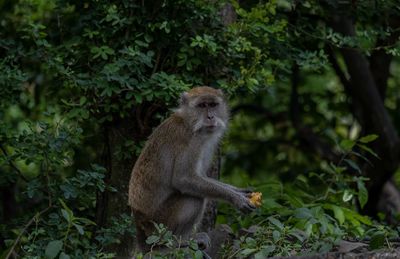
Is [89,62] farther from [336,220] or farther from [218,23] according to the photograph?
[336,220]

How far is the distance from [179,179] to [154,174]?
0.21m

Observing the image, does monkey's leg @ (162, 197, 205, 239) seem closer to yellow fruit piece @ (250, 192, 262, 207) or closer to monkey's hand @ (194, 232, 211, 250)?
monkey's hand @ (194, 232, 211, 250)

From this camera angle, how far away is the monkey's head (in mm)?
7665

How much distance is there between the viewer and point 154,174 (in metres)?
7.47

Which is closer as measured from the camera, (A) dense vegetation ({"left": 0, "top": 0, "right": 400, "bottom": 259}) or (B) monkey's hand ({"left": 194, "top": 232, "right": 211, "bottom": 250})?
(B) monkey's hand ({"left": 194, "top": 232, "right": 211, "bottom": 250})

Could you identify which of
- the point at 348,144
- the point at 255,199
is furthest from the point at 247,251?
the point at 348,144

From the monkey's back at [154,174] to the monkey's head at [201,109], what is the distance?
0.74 ft

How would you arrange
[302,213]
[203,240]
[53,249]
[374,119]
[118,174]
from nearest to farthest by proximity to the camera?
1. [53,249]
2. [203,240]
3. [302,213]
4. [118,174]
5. [374,119]

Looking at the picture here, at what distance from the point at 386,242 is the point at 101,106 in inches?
114

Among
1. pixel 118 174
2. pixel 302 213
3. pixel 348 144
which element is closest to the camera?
pixel 302 213

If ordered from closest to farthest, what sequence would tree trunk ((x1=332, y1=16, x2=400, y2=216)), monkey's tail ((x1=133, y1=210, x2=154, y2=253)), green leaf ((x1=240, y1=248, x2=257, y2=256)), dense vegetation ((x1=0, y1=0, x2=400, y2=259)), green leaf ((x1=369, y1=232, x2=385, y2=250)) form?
green leaf ((x1=240, y1=248, x2=257, y2=256)) → green leaf ((x1=369, y1=232, x2=385, y2=250)) → dense vegetation ((x1=0, y1=0, x2=400, y2=259)) → monkey's tail ((x1=133, y1=210, x2=154, y2=253)) → tree trunk ((x1=332, y1=16, x2=400, y2=216))

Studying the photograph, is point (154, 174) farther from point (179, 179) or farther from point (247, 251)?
point (247, 251)

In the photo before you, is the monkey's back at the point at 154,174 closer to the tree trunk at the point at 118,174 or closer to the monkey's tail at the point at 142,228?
the monkey's tail at the point at 142,228

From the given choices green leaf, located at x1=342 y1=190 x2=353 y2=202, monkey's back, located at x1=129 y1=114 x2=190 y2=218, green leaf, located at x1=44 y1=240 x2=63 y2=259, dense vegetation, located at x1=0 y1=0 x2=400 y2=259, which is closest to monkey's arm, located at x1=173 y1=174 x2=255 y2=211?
monkey's back, located at x1=129 y1=114 x2=190 y2=218
